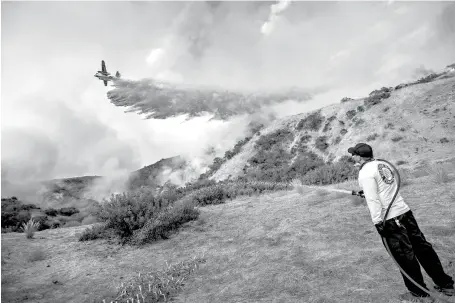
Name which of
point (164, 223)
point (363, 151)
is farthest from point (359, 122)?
point (363, 151)

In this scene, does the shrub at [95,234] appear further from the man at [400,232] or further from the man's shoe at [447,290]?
the man's shoe at [447,290]

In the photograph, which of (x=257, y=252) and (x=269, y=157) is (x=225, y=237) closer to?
(x=257, y=252)

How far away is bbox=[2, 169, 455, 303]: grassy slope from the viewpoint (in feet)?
16.4

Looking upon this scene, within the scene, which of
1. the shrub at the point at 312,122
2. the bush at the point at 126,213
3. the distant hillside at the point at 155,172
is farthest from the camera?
the distant hillside at the point at 155,172

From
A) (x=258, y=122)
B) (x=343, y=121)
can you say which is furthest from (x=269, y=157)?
(x=258, y=122)

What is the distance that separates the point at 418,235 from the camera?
4223 mm

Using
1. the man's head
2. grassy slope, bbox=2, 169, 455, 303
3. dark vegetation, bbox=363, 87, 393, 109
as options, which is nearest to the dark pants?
grassy slope, bbox=2, 169, 455, 303

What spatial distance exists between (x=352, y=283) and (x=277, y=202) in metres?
7.59

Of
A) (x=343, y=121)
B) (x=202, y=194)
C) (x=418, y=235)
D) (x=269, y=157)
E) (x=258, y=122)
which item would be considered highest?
(x=258, y=122)

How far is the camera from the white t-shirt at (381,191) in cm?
420

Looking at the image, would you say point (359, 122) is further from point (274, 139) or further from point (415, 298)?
point (415, 298)

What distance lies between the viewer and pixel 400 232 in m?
4.17

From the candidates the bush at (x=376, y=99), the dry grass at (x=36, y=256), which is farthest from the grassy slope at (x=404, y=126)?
the dry grass at (x=36, y=256)

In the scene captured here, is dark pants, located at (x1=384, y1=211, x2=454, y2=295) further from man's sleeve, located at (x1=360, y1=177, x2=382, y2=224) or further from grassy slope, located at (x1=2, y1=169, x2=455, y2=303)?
grassy slope, located at (x1=2, y1=169, x2=455, y2=303)
